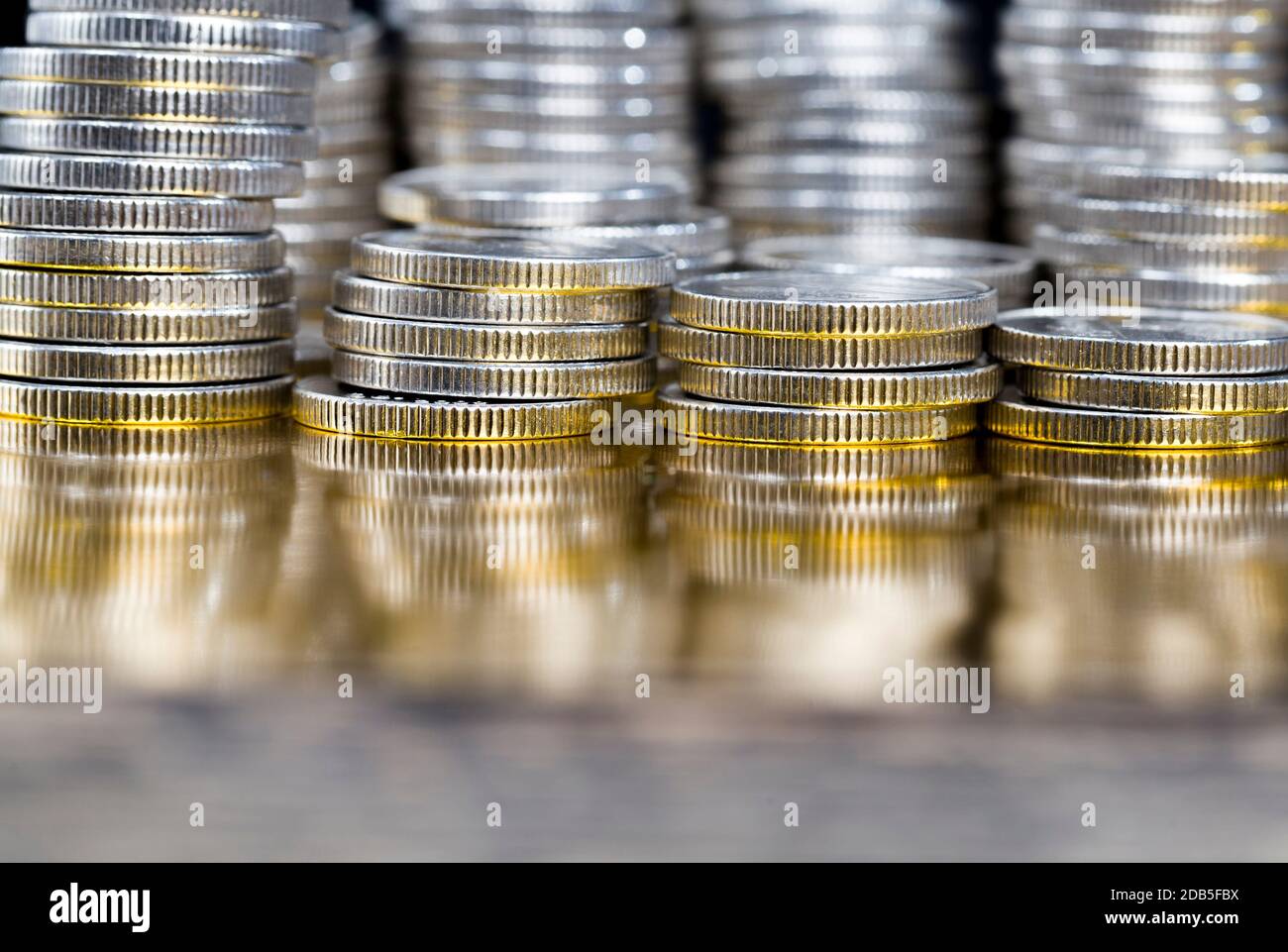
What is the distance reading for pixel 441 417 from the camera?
3.90 meters

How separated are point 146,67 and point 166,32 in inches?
3.2

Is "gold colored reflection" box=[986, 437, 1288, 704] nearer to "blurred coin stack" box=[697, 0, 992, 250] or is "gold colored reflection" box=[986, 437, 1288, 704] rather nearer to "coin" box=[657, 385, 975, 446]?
"coin" box=[657, 385, 975, 446]

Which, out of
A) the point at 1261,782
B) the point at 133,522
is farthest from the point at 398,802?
the point at 133,522

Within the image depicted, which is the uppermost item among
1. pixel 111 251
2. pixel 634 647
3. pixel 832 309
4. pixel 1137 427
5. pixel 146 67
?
pixel 146 67

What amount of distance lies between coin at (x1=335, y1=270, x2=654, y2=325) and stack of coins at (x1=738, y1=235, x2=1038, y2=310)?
67 cm

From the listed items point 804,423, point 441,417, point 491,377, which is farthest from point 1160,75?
point 441,417

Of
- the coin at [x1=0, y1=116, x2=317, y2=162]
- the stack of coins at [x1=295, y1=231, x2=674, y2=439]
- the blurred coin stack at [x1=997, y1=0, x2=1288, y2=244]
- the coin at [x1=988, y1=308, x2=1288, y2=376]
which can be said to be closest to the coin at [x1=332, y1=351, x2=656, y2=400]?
the stack of coins at [x1=295, y1=231, x2=674, y2=439]

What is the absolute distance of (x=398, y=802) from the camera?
7.61 ft

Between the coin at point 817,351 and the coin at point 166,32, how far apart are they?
98 centimetres

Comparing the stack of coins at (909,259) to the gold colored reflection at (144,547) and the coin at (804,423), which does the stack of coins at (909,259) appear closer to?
the coin at (804,423)

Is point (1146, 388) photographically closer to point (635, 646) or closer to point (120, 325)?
point (635, 646)

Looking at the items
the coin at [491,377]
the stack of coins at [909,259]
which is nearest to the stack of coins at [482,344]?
the coin at [491,377]

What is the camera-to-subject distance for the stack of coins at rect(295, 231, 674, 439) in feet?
12.9

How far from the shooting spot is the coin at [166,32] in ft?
13.0
